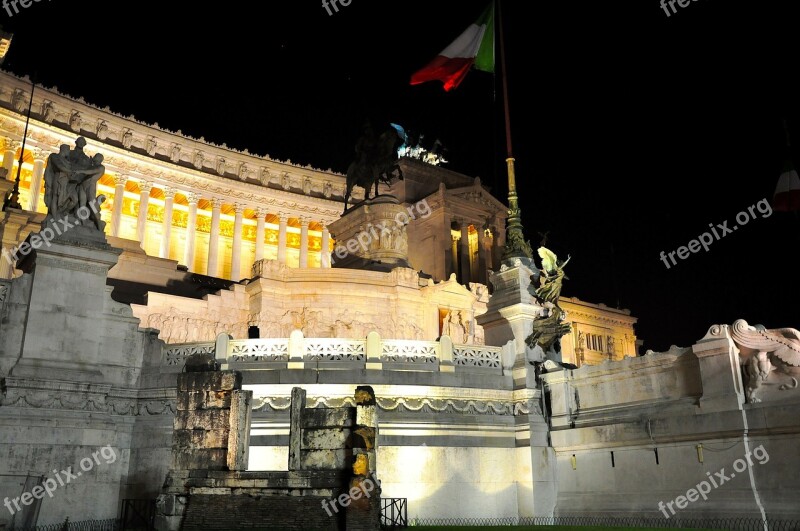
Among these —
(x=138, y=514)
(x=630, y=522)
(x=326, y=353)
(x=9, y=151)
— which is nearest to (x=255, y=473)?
(x=138, y=514)

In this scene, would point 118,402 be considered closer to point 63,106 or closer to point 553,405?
point 553,405

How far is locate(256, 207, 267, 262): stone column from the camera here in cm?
8282

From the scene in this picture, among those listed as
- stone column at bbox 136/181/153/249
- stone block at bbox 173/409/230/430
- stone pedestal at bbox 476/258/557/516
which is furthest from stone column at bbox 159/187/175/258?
stone block at bbox 173/409/230/430

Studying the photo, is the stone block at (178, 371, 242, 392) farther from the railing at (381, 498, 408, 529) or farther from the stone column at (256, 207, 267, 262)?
the stone column at (256, 207, 267, 262)

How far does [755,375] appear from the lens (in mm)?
18359

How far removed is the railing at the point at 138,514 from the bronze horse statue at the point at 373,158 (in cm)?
3495

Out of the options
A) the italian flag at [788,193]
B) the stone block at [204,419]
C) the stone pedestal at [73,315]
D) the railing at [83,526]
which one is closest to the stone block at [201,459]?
the stone block at [204,419]

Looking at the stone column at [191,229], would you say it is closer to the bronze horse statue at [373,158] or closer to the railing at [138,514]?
the bronze horse statue at [373,158]

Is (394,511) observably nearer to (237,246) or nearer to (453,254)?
(453,254)

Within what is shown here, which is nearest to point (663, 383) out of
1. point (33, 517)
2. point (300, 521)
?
point (300, 521)

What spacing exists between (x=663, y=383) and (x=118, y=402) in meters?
17.5

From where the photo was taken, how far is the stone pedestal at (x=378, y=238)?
1879 inches

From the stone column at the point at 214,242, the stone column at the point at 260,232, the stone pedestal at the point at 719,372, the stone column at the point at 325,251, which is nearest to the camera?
the stone pedestal at the point at 719,372

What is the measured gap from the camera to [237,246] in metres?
80.3
